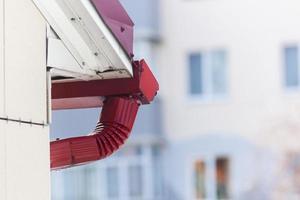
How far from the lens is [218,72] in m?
19.1

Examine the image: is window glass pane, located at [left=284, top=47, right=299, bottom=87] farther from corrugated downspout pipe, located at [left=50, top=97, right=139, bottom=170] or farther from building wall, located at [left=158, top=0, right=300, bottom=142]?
corrugated downspout pipe, located at [left=50, top=97, right=139, bottom=170]

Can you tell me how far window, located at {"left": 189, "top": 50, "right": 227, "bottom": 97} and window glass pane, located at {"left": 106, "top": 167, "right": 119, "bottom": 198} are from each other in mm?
2212

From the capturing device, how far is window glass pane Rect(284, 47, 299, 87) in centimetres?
1862

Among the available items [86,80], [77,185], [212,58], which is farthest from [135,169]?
[86,80]

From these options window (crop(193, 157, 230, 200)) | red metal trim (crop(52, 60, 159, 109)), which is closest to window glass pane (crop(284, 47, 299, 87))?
window (crop(193, 157, 230, 200))

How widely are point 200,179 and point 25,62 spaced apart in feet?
54.6

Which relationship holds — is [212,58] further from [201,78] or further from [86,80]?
[86,80]

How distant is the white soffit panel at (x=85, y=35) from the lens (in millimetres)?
3023

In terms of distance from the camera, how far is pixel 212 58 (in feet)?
62.6

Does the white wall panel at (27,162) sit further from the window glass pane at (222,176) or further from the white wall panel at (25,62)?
the window glass pane at (222,176)

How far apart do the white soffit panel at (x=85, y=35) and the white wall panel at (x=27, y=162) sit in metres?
0.33

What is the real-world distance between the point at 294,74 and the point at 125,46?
15.8 meters

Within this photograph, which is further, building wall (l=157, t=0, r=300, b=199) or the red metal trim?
building wall (l=157, t=0, r=300, b=199)

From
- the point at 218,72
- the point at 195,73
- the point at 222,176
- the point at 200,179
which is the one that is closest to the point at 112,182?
the point at 200,179
